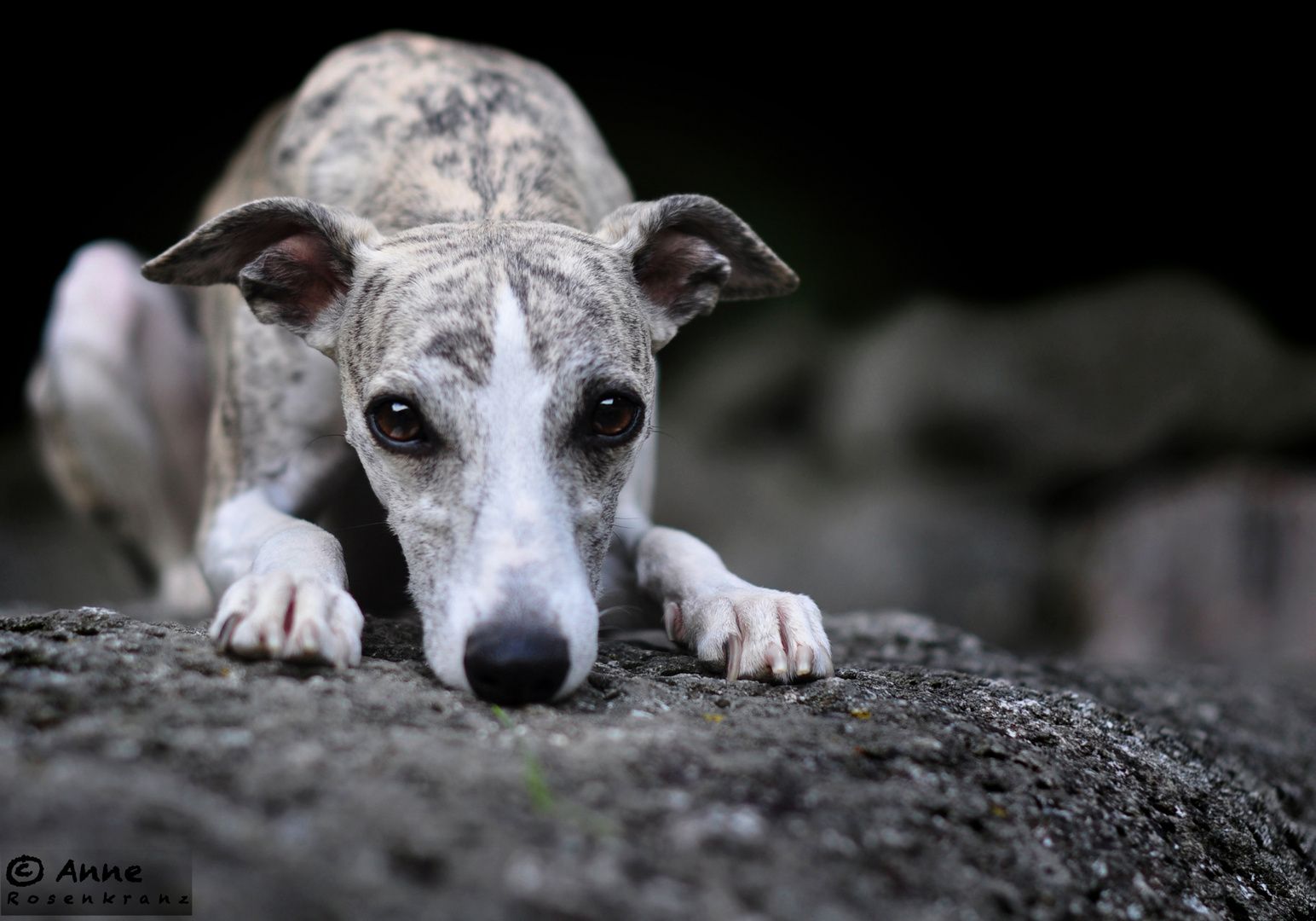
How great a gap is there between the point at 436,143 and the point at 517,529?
5.72ft

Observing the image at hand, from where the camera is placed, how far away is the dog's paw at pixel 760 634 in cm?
202

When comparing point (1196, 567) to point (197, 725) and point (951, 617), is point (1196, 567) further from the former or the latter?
point (197, 725)

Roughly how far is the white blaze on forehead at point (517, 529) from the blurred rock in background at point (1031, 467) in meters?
5.07

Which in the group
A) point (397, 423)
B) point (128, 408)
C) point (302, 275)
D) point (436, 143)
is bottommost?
point (128, 408)

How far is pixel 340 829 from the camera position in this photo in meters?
1.13

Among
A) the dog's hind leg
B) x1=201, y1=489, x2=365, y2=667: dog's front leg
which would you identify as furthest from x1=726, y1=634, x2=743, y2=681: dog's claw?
the dog's hind leg

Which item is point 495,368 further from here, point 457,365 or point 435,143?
point 435,143

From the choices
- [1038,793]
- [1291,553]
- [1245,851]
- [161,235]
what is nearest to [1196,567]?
[1291,553]

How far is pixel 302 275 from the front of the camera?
2607mm

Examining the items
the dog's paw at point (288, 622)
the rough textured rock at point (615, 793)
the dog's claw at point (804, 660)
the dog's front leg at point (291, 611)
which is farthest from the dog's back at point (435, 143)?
the dog's claw at point (804, 660)

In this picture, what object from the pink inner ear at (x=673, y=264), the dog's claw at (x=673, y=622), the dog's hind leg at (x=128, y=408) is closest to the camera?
the dog's claw at (x=673, y=622)

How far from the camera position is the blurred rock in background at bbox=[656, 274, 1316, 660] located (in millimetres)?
6160

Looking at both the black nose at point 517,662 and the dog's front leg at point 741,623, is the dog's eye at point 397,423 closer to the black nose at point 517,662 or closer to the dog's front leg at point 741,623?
the black nose at point 517,662

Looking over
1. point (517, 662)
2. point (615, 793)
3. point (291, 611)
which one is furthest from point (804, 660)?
point (291, 611)
